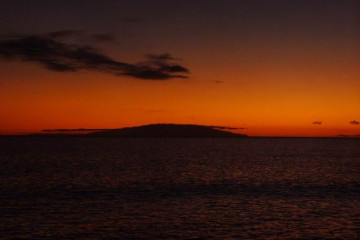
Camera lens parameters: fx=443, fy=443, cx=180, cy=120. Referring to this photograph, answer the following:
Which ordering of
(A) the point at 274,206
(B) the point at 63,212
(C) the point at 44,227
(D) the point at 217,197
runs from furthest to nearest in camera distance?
1. (D) the point at 217,197
2. (A) the point at 274,206
3. (B) the point at 63,212
4. (C) the point at 44,227

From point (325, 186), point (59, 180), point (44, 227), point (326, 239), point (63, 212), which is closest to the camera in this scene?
point (326, 239)

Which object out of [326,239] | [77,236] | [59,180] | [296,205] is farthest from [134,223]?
[59,180]

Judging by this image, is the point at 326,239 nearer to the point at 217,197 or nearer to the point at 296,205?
the point at 296,205

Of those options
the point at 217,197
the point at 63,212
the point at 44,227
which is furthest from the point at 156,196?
the point at 44,227


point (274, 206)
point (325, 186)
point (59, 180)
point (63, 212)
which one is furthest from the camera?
point (59, 180)

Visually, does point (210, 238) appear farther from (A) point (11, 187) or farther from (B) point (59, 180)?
(B) point (59, 180)

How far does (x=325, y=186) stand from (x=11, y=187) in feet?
135

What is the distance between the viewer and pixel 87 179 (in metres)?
66.6

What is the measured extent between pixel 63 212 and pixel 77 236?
871cm

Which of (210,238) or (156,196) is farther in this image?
(156,196)

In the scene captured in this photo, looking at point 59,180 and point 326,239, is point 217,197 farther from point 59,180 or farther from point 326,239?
point 59,180

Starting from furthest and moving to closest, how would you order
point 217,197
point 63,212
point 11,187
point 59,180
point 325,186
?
point 59,180
point 325,186
point 11,187
point 217,197
point 63,212

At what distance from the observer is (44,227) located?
32469 millimetres

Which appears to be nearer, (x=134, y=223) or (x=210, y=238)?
(x=210, y=238)
